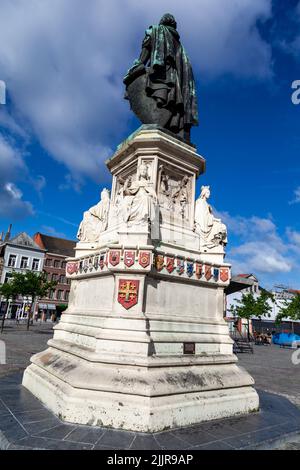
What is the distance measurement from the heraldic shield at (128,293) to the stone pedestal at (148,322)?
2 cm

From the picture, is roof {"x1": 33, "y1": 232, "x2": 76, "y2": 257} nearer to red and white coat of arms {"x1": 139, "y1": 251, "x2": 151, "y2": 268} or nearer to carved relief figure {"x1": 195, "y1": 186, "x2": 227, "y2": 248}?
carved relief figure {"x1": 195, "y1": 186, "x2": 227, "y2": 248}

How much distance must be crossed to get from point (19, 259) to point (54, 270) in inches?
260

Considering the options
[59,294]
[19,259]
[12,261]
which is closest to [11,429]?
[12,261]

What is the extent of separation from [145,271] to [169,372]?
1.67 metres

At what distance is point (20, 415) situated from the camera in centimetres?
486

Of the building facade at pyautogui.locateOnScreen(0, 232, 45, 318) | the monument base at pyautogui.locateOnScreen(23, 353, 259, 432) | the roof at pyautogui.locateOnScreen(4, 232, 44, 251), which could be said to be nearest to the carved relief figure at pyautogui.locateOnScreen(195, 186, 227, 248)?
the monument base at pyautogui.locateOnScreen(23, 353, 259, 432)

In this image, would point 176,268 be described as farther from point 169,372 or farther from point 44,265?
point 44,265

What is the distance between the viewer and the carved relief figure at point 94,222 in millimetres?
7965

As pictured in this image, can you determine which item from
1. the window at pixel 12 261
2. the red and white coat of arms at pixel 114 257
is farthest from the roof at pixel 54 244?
the red and white coat of arms at pixel 114 257

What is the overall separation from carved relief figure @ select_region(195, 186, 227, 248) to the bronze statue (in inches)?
66.2

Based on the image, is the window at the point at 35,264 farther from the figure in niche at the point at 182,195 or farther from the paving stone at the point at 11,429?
the paving stone at the point at 11,429

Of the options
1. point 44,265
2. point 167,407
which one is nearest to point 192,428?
point 167,407

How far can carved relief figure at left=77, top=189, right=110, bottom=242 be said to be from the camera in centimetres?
796

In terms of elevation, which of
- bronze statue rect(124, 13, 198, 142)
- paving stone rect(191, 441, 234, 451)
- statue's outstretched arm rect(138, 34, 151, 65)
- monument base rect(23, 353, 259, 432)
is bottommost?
paving stone rect(191, 441, 234, 451)
